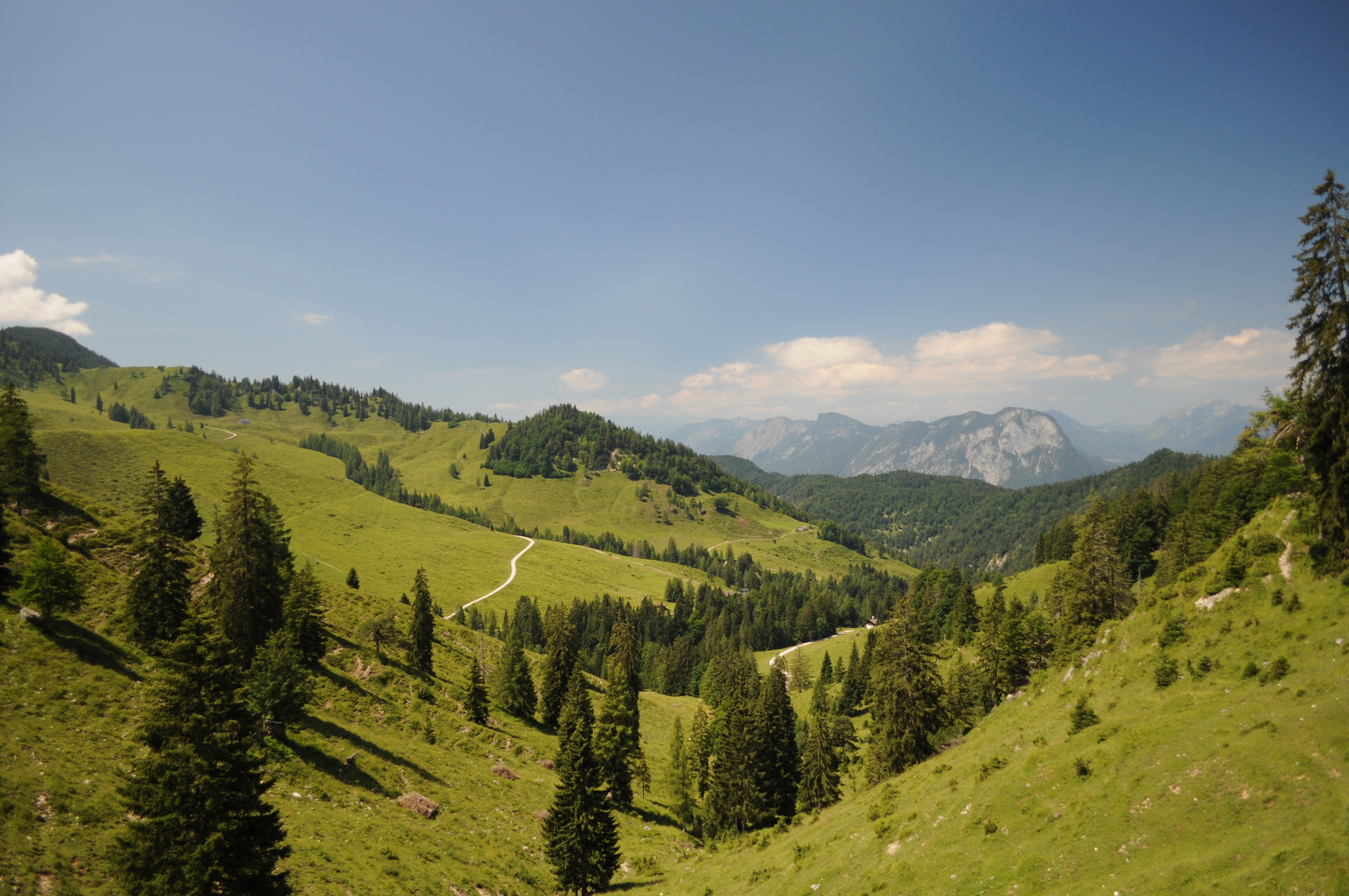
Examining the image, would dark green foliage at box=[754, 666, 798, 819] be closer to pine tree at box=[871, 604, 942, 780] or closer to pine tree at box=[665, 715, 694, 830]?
pine tree at box=[665, 715, 694, 830]

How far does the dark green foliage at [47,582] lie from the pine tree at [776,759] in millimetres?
53657

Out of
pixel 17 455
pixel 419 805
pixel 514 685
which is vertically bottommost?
pixel 514 685

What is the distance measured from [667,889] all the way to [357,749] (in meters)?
24.6

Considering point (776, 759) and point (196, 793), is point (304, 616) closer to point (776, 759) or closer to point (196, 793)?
point (196, 793)

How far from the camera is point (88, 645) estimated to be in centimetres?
3058

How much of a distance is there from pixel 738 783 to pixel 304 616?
44335mm

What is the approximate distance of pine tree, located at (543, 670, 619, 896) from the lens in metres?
33.2

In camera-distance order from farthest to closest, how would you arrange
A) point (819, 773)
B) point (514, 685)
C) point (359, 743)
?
point (514, 685)
point (819, 773)
point (359, 743)

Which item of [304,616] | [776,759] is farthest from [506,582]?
[776,759]

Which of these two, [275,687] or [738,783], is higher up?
Result: [275,687]

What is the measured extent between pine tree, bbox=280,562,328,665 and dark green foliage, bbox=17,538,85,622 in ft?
54.0

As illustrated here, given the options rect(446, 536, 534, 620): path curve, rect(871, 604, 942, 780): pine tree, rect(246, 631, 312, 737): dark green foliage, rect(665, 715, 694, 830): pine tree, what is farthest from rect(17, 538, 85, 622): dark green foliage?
rect(446, 536, 534, 620): path curve

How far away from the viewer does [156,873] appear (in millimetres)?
15508

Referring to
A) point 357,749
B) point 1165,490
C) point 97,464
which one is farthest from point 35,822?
point 97,464
